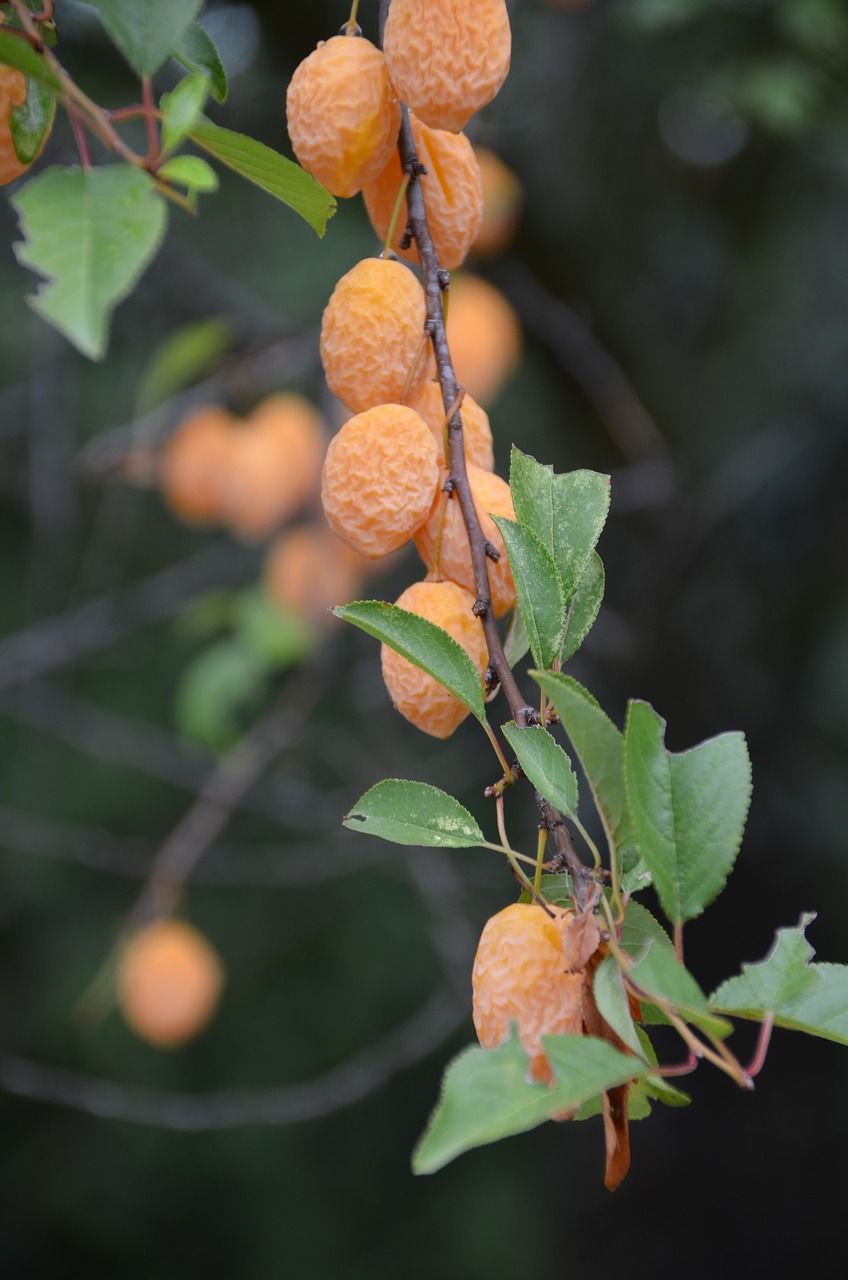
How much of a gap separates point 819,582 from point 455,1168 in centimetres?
223

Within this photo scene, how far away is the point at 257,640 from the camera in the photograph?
6.37 feet

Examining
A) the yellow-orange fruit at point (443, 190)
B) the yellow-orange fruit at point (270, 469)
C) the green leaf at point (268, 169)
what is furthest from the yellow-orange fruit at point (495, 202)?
the green leaf at point (268, 169)

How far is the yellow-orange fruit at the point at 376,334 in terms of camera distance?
1.81ft

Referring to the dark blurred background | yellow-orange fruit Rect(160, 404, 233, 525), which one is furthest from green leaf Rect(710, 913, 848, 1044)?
yellow-orange fruit Rect(160, 404, 233, 525)

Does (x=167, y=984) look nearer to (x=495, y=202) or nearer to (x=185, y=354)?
(x=185, y=354)

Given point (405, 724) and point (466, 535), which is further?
point (405, 724)

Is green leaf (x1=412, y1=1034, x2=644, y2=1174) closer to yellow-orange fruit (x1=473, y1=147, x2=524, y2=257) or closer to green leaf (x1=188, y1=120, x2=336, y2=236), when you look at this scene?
green leaf (x1=188, y1=120, x2=336, y2=236)

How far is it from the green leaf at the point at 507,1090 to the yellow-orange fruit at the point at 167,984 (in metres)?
1.52

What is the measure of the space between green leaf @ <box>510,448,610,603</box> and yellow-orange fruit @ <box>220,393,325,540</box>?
1.33 metres

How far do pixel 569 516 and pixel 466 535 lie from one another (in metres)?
0.05

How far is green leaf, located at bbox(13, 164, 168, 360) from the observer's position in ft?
1.24

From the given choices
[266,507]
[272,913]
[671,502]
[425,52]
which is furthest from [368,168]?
[272,913]

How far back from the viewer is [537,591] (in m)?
0.50

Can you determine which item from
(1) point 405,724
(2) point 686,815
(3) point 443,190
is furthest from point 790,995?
(1) point 405,724
